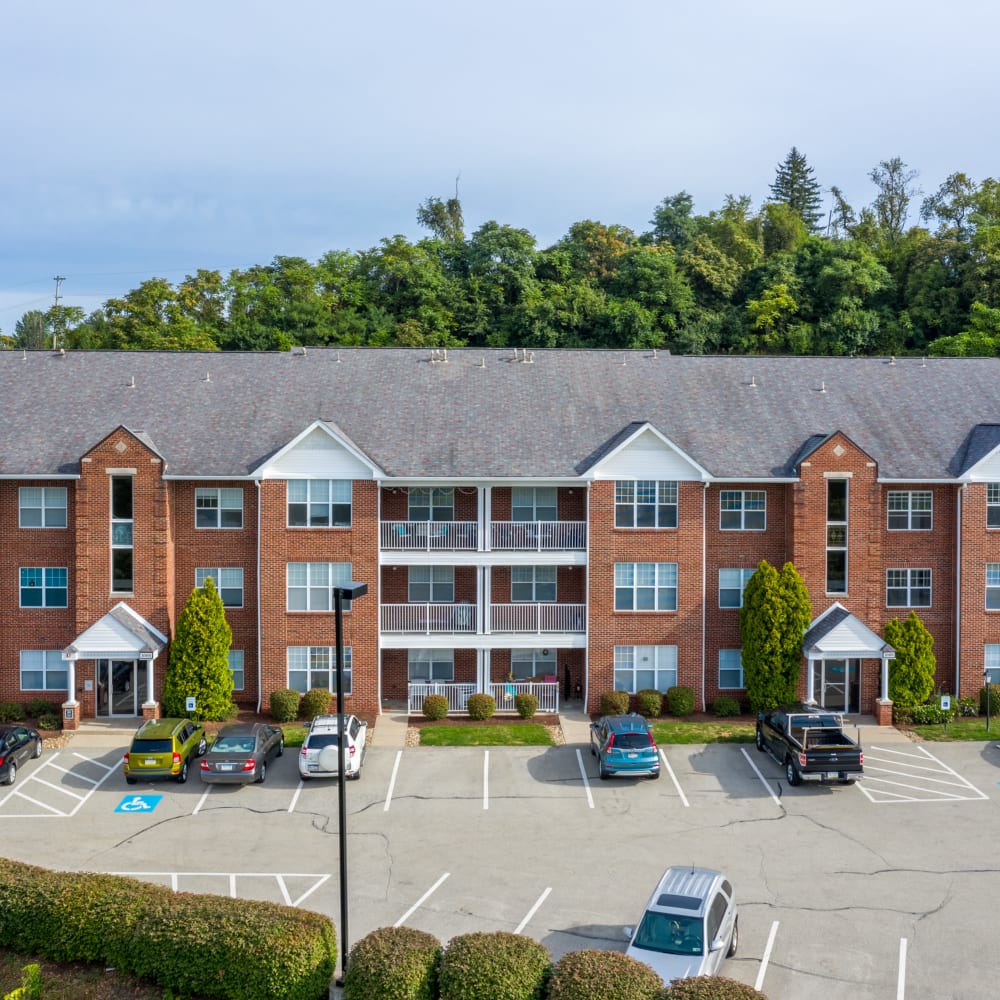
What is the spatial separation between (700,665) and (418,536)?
9994 mm

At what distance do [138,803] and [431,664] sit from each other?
11.8 meters

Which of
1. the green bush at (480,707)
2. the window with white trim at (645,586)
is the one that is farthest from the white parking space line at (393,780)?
the window with white trim at (645,586)

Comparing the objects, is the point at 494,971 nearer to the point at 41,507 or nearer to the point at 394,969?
the point at 394,969

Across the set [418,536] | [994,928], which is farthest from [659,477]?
[994,928]

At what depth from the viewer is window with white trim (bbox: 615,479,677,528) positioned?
111 ft

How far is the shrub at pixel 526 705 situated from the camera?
32.8 metres

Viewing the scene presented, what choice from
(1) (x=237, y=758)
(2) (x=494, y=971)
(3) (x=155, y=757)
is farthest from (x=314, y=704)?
(2) (x=494, y=971)

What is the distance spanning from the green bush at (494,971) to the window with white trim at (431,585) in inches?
789

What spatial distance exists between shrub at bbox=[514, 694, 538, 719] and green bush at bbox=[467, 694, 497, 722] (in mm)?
835

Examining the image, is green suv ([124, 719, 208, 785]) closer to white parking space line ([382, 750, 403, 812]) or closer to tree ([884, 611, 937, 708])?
white parking space line ([382, 750, 403, 812])

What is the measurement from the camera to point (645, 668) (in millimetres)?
33969

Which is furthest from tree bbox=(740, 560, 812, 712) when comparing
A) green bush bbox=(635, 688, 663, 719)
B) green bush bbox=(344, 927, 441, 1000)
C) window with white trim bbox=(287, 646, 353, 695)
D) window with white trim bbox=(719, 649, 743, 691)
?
green bush bbox=(344, 927, 441, 1000)

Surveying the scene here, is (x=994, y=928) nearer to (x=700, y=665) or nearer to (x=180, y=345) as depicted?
(x=700, y=665)

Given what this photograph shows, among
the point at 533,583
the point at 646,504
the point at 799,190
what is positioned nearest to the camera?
the point at 646,504
